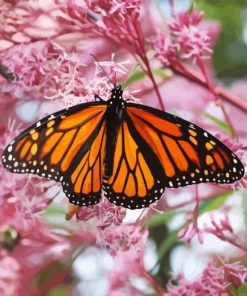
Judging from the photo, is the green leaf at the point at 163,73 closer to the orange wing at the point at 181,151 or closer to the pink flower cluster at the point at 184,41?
the pink flower cluster at the point at 184,41

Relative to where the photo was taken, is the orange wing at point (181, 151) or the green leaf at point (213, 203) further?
the green leaf at point (213, 203)

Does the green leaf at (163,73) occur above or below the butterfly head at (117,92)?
above

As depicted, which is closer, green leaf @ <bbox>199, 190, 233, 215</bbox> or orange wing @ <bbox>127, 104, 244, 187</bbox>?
orange wing @ <bbox>127, 104, 244, 187</bbox>

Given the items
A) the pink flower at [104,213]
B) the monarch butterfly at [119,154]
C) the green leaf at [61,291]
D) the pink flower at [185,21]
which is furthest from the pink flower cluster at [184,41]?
the green leaf at [61,291]

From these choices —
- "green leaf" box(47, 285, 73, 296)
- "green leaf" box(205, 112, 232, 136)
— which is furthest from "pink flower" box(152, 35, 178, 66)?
"green leaf" box(47, 285, 73, 296)

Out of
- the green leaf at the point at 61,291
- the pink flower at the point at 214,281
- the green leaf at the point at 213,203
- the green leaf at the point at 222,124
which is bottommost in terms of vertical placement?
the green leaf at the point at 61,291

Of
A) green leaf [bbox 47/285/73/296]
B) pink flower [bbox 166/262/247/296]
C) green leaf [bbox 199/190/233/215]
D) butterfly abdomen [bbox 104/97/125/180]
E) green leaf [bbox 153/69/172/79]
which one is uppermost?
green leaf [bbox 153/69/172/79]

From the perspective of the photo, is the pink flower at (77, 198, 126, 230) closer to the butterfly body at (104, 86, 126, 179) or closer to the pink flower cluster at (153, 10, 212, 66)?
the butterfly body at (104, 86, 126, 179)
